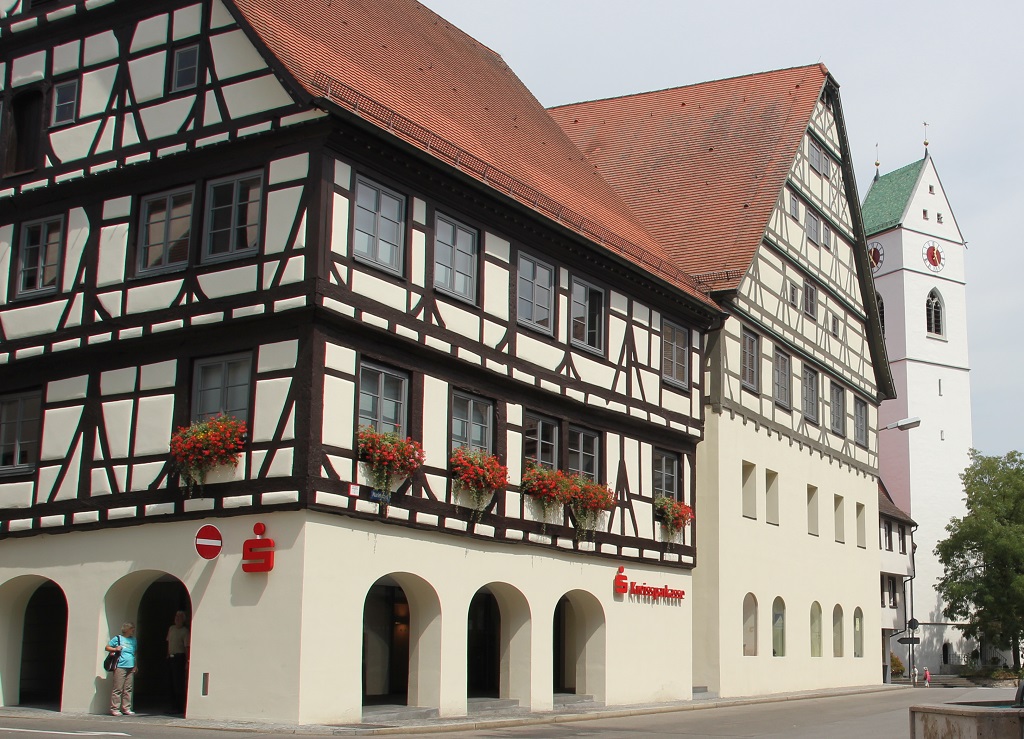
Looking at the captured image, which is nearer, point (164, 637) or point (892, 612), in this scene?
point (164, 637)

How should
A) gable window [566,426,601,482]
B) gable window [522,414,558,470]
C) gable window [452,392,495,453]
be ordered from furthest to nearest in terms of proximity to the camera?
gable window [566,426,601,482] → gable window [522,414,558,470] → gable window [452,392,495,453]

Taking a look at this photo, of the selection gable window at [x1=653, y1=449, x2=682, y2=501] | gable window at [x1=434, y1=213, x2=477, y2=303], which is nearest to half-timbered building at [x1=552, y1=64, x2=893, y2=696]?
gable window at [x1=653, y1=449, x2=682, y2=501]

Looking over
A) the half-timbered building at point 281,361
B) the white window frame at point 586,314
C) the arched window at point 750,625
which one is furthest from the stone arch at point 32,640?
the arched window at point 750,625

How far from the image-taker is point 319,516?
17.8m

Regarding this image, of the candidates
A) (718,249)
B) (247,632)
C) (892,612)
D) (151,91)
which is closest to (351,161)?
(151,91)

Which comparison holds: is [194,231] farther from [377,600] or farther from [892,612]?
[892,612]

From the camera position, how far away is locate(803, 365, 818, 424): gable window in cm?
3566

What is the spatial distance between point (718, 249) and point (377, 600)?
43.2ft

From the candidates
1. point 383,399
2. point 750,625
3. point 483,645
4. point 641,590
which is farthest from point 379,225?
point 750,625

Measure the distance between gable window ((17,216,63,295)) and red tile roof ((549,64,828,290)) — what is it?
15.0m

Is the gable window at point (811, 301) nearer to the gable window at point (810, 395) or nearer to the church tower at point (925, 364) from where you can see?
the gable window at point (810, 395)

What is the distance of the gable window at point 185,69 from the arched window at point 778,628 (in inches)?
753

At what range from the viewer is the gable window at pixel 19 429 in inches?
819

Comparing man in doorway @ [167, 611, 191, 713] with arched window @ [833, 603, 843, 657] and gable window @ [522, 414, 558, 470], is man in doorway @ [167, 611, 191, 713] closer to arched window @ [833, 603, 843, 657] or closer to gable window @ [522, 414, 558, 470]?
gable window @ [522, 414, 558, 470]
